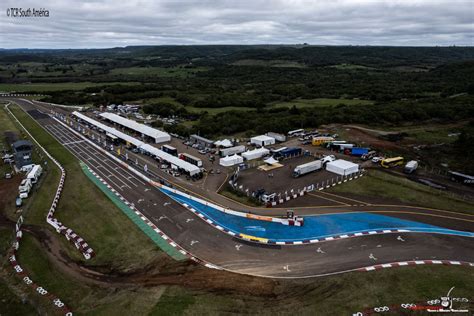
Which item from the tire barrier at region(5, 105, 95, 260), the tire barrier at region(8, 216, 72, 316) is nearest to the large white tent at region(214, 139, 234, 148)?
the tire barrier at region(5, 105, 95, 260)

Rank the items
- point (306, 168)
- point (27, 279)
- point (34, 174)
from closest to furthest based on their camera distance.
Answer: point (27, 279) → point (34, 174) → point (306, 168)

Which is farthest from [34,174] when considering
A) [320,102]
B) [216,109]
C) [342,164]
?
[320,102]

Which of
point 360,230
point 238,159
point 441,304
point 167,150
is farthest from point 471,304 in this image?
point 167,150

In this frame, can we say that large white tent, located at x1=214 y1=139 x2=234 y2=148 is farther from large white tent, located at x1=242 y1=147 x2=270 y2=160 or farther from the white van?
the white van

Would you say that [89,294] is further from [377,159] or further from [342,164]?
[377,159]

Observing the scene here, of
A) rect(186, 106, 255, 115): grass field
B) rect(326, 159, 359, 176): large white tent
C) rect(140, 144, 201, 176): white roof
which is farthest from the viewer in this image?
rect(186, 106, 255, 115): grass field

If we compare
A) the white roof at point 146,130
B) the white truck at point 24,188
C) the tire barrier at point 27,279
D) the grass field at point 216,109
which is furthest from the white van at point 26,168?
the grass field at point 216,109

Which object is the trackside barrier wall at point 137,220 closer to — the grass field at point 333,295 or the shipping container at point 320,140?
the grass field at point 333,295
